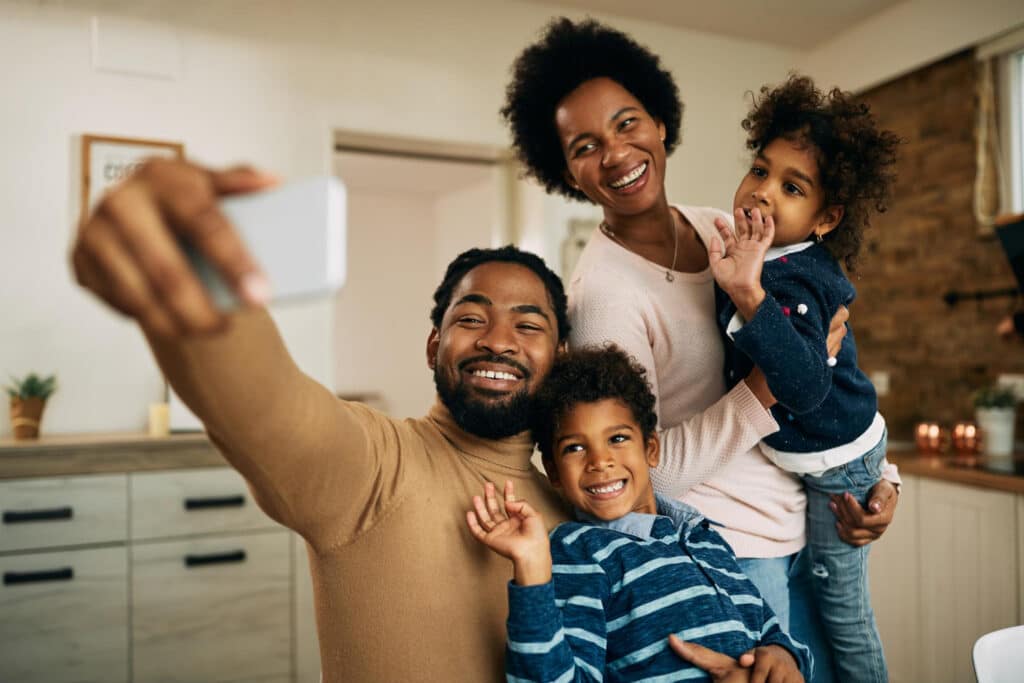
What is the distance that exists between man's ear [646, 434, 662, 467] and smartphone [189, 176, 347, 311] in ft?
3.36

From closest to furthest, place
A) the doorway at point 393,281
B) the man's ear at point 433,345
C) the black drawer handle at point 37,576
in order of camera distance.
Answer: the man's ear at point 433,345 → the black drawer handle at point 37,576 → the doorway at point 393,281

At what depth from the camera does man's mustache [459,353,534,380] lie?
4.09 ft

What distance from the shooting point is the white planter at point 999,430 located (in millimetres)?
3117

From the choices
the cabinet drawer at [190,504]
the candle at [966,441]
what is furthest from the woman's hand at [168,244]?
the candle at [966,441]

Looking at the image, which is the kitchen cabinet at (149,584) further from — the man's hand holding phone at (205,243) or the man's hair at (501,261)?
the man's hand holding phone at (205,243)

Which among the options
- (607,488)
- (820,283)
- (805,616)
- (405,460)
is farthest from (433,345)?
(805,616)

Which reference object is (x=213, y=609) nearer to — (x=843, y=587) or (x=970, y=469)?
(x=843, y=587)

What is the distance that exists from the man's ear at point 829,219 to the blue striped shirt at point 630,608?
1.89 feet

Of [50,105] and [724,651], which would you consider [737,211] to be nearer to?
[724,651]

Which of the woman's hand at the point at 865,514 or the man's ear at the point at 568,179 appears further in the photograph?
the man's ear at the point at 568,179

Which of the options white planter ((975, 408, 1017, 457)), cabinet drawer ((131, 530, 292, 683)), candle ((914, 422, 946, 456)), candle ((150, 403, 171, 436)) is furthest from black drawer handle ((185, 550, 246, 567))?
white planter ((975, 408, 1017, 457))

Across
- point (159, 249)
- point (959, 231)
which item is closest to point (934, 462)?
point (959, 231)

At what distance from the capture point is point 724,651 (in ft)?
3.70

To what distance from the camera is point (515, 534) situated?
3.48 ft
